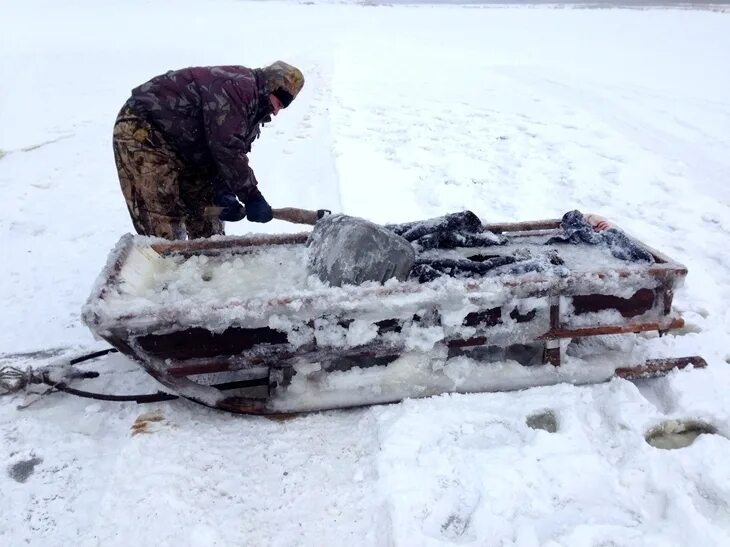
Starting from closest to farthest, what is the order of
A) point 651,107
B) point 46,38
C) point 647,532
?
1. point 647,532
2. point 651,107
3. point 46,38

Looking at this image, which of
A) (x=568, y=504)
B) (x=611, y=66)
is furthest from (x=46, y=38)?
(x=568, y=504)

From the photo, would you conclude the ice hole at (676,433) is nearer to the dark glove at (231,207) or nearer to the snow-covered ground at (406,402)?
the snow-covered ground at (406,402)

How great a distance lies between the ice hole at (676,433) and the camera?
2443 millimetres

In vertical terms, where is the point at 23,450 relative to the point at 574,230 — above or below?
below

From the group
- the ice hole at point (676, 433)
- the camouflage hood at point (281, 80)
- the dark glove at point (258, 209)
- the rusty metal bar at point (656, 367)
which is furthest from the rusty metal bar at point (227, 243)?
the ice hole at point (676, 433)

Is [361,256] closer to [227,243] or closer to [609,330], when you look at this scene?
[227,243]

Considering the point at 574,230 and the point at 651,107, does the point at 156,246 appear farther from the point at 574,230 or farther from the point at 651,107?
the point at 651,107

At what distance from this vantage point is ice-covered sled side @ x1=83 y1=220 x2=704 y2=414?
8.09 feet

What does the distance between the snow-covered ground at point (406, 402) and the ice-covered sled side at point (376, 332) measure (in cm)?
11

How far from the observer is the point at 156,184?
3.59m

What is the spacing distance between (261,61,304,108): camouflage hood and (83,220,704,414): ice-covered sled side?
1.24m

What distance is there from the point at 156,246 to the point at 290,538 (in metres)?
1.93

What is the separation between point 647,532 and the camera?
198cm

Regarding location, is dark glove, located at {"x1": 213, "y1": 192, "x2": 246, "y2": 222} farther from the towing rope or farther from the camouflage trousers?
the towing rope
